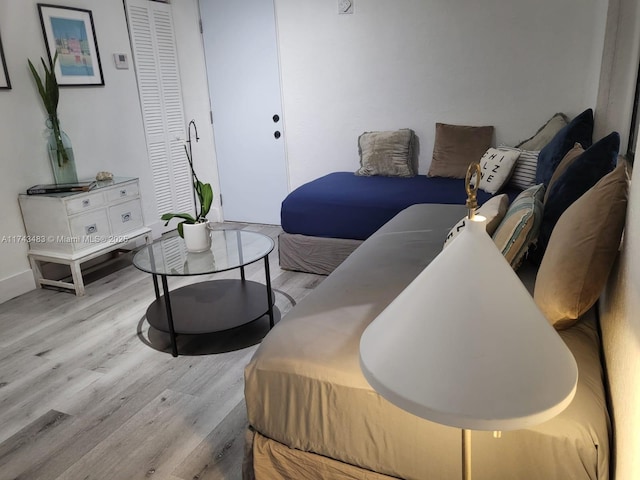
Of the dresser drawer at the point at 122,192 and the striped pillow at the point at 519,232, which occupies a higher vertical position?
the striped pillow at the point at 519,232

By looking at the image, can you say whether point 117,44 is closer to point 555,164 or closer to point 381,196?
point 381,196

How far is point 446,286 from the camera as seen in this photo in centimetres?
73

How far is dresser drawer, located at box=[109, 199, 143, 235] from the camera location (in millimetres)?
3561

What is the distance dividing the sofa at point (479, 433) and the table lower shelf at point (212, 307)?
102cm

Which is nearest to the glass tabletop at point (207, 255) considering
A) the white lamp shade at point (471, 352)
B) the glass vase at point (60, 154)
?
the glass vase at point (60, 154)

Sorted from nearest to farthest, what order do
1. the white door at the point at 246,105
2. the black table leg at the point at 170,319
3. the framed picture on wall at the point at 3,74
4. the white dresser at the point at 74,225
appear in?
the black table leg at the point at 170,319, the framed picture on wall at the point at 3,74, the white dresser at the point at 74,225, the white door at the point at 246,105

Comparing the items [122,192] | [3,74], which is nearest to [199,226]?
[122,192]

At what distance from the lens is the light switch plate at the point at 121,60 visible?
3947mm

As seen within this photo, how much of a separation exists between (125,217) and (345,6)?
2.44 metres

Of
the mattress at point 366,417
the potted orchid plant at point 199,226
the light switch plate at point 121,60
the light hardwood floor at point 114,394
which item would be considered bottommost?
the light hardwood floor at point 114,394

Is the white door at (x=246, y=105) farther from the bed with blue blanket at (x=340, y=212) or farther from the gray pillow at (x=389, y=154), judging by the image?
the bed with blue blanket at (x=340, y=212)

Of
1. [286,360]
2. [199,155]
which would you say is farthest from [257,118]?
[286,360]

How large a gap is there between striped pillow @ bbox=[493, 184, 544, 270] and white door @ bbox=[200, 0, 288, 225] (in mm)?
3224

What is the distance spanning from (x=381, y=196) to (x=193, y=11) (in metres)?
2.70
